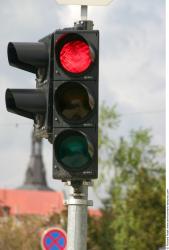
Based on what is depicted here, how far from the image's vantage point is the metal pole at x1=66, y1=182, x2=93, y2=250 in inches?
285

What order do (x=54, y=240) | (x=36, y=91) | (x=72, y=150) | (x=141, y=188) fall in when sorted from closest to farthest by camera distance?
(x=72, y=150)
(x=36, y=91)
(x=54, y=240)
(x=141, y=188)

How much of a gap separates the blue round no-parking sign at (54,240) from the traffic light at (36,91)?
672cm

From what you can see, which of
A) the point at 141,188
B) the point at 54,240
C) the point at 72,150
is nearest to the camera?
the point at 72,150

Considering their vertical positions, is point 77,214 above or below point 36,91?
below

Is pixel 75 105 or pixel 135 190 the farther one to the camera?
pixel 135 190

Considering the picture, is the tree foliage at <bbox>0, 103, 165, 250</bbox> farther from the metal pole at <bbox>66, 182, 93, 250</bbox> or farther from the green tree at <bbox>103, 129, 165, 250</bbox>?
the metal pole at <bbox>66, 182, 93, 250</bbox>

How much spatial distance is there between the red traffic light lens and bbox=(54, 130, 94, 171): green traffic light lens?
436 mm

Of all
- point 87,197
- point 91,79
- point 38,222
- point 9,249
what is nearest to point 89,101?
point 91,79

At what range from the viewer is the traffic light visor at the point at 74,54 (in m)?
7.25

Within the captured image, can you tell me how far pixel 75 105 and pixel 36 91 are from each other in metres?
0.37

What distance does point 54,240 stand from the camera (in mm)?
14414

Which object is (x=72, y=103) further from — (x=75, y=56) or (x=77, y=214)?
(x=77, y=214)

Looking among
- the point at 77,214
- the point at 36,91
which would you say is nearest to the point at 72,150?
the point at 77,214

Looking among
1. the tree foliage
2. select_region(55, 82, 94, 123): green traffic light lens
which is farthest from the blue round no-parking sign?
the tree foliage
